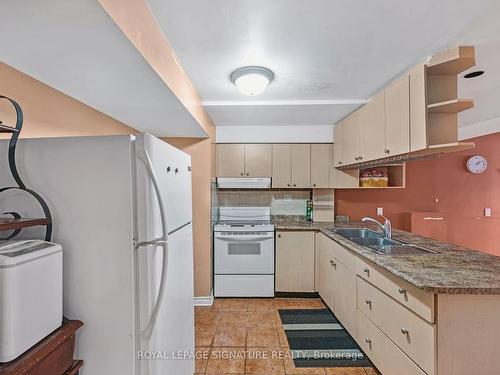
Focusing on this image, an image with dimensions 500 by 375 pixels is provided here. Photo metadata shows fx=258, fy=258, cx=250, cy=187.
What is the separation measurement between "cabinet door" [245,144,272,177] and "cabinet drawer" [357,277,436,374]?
74.1 inches

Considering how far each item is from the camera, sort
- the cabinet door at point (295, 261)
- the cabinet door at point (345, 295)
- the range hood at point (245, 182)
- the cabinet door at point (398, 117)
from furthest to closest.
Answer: the range hood at point (245, 182), the cabinet door at point (295, 261), the cabinet door at point (345, 295), the cabinet door at point (398, 117)

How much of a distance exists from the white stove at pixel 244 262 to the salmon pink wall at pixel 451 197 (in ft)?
4.27

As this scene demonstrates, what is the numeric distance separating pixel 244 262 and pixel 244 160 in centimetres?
133

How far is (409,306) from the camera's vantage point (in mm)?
1487

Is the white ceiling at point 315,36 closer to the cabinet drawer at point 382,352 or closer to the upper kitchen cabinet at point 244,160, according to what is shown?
the upper kitchen cabinet at point 244,160

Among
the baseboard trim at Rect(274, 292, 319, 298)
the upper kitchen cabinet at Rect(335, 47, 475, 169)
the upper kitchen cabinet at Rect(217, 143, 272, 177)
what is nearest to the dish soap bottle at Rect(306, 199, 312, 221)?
the upper kitchen cabinet at Rect(217, 143, 272, 177)

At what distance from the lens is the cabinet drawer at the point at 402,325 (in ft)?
4.46

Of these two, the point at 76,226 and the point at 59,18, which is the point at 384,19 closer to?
the point at 59,18

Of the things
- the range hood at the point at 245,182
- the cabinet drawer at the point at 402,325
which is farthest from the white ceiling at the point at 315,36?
the cabinet drawer at the point at 402,325

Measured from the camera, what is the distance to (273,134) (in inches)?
139

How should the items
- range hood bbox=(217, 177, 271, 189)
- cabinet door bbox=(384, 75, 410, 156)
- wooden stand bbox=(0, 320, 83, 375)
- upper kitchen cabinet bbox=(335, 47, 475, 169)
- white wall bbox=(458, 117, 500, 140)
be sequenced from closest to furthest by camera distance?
wooden stand bbox=(0, 320, 83, 375) < upper kitchen cabinet bbox=(335, 47, 475, 169) < cabinet door bbox=(384, 75, 410, 156) < white wall bbox=(458, 117, 500, 140) < range hood bbox=(217, 177, 271, 189)

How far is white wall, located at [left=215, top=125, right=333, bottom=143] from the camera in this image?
11.6 feet

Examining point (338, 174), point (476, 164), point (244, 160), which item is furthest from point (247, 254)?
point (476, 164)

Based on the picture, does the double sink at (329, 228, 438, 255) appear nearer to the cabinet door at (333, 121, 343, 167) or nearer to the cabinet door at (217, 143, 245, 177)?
the cabinet door at (333, 121, 343, 167)
